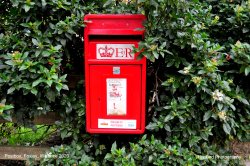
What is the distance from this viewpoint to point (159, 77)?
291 centimetres

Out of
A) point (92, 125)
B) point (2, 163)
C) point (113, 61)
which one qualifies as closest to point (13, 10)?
point (113, 61)

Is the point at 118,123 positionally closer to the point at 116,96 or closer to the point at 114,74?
the point at 116,96

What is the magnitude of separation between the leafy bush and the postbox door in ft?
0.53

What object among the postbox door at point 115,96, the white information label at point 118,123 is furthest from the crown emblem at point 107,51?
the white information label at point 118,123

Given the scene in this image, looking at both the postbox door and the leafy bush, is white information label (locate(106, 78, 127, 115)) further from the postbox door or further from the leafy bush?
the leafy bush

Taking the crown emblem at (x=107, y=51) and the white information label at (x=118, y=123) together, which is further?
the white information label at (x=118, y=123)

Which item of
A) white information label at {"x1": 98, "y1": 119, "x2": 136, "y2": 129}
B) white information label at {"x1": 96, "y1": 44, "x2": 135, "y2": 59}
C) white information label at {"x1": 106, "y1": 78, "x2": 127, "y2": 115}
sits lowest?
white information label at {"x1": 98, "y1": 119, "x2": 136, "y2": 129}

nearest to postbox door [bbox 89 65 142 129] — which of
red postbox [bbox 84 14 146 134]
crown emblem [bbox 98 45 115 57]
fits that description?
red postbox [bbox 84 14 146 134]

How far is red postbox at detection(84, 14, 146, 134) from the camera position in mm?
2543

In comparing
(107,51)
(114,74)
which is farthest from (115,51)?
(114,74)

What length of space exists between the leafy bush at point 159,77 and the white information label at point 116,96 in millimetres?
264

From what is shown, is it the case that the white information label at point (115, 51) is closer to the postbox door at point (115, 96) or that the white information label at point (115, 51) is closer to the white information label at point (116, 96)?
the postbox door at point (115, 96)

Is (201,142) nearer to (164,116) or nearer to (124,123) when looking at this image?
(164,116)

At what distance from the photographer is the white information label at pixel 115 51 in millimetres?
2537
